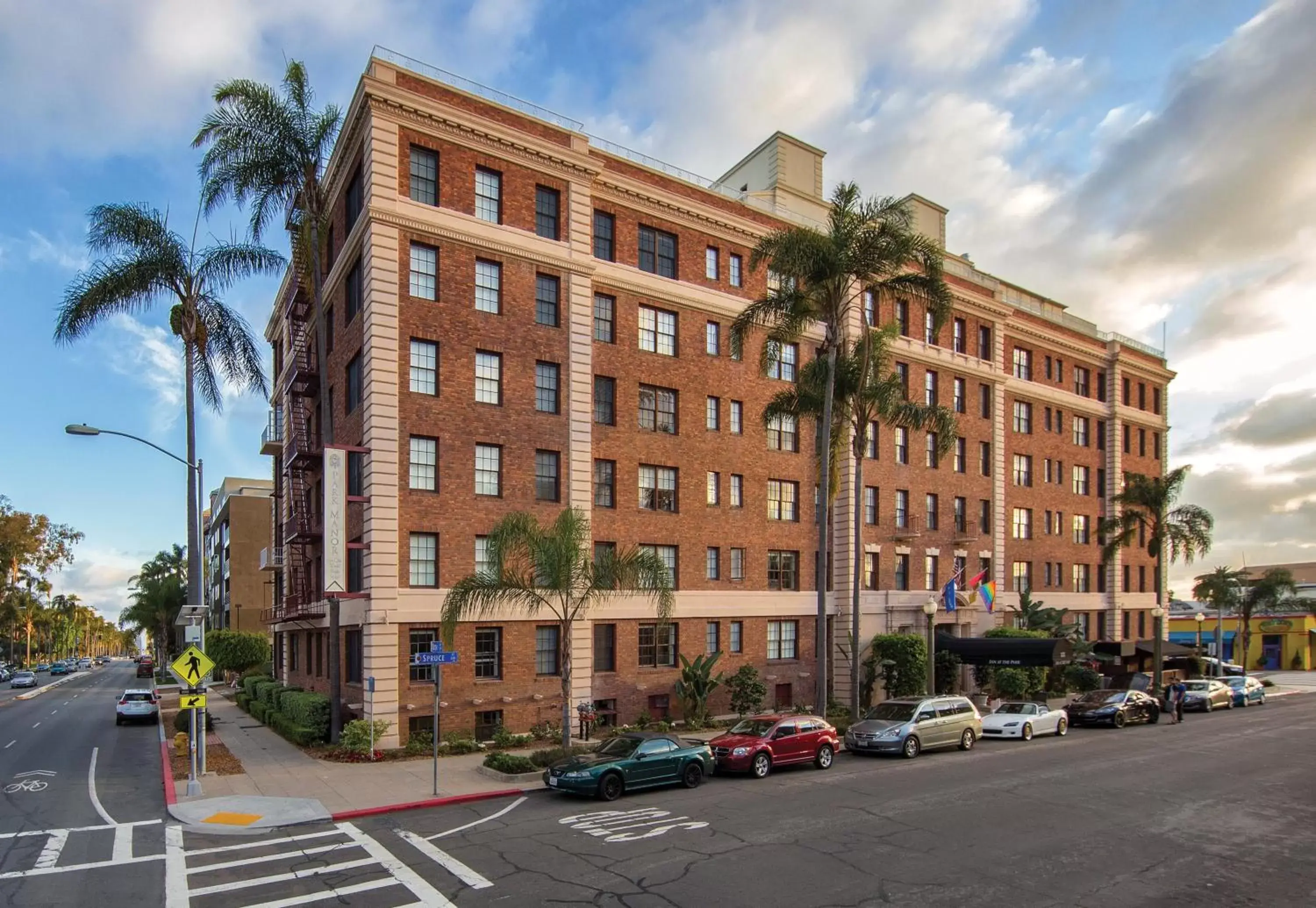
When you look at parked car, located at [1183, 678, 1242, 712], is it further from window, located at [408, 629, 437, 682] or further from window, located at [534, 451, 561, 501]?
window, located at [408, 629, 437, 682]

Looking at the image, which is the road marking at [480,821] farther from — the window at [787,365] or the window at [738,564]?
the window at [787,365]

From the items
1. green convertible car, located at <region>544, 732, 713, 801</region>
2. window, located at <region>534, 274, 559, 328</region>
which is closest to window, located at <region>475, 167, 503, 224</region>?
window, located at <region>534, 274, 559, 328</region>

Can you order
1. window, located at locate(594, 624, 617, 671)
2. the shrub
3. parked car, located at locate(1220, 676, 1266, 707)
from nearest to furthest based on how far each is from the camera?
the shrub, window, located at locate(594, 624, 617, 671), parked car, located at locate(1220, 676, 1266, 707)

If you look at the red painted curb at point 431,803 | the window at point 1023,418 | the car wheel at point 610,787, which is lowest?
the red painted curb at point 431,803

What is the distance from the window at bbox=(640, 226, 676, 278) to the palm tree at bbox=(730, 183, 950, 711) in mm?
4658

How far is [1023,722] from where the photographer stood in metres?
30.6

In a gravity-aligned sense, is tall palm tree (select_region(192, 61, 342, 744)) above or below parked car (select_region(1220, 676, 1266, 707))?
above

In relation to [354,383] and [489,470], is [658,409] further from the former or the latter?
[354,383]

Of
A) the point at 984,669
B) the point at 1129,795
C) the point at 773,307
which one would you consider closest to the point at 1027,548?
the point at 984,669

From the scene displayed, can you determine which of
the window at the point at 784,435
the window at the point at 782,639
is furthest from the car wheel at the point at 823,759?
the window at the point at 784,435

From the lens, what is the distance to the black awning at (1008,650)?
3703cm

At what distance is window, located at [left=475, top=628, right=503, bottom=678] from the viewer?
90.9 ft

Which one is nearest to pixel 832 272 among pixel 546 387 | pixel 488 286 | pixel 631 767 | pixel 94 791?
pixel 546 387

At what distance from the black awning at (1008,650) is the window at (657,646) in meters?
14.6
